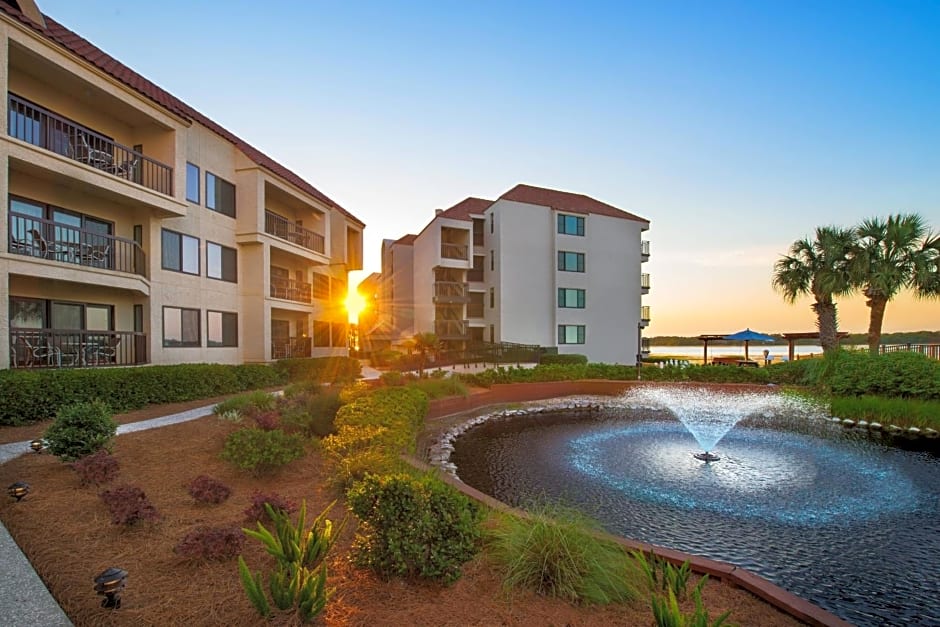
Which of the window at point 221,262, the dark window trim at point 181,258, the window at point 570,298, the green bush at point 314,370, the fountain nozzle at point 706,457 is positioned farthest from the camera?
the window at point 570,298

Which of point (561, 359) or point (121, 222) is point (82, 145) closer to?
point (121, 222)

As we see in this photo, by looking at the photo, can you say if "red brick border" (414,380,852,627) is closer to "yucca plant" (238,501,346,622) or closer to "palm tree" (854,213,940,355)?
"yucca plant" (238,501,346,622)

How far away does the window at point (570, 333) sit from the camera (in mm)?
32094

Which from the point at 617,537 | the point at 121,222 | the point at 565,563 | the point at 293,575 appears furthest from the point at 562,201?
the point at 293,575

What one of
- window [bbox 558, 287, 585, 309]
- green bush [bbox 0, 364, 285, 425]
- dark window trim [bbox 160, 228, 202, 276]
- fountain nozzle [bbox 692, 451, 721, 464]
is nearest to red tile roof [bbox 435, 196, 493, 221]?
window [bbox 558, 287, 585, 309]

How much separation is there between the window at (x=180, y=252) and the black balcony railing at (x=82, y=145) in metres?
1.72

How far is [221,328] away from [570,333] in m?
22.1

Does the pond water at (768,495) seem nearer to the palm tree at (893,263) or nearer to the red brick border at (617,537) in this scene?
the red brick border at (617,537)

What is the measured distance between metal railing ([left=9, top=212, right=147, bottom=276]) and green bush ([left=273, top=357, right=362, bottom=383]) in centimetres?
585

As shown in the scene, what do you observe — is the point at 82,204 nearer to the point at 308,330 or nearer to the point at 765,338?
the point at 308,330

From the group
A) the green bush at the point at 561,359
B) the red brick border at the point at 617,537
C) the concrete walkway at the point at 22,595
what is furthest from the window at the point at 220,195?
the green bush at the point at 561,359

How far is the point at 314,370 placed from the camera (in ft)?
63.2

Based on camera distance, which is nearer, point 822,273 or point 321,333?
point 822,273

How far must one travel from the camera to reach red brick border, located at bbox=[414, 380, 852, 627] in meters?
3.48
